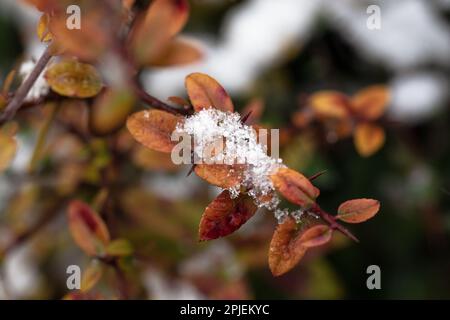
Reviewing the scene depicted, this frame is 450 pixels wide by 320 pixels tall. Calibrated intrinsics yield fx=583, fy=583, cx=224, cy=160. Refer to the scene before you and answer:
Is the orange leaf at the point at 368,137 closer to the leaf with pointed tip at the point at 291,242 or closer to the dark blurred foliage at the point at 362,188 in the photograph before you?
the dark blurred foliage at the point at 362,188

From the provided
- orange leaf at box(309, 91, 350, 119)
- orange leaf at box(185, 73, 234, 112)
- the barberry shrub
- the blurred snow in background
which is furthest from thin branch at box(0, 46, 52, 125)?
the blurred snow in background

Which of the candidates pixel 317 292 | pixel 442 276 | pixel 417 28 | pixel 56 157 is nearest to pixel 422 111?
pixel 417 28

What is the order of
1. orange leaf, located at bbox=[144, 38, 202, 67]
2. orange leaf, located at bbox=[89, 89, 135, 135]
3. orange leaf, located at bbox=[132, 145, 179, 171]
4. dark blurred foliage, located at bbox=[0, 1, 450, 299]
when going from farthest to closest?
dark blurred foliage, located at bbox=[0, 1, 450, 299] → orange leaf, located at bbox=[132, 145, 179, 171] → orange leaf, located at bbox=[144, 38, 202, 67] → orange leaf, located at bbox=[89, 89, 135, 135]

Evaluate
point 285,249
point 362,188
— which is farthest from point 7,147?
point 362,188

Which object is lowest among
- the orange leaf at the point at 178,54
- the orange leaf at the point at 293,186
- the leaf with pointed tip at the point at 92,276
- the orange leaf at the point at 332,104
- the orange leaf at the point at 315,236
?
the leaf with pointed tip at the point at 92,276

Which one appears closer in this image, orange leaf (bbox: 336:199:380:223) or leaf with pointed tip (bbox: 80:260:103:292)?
orange leaf (bbox: 336:199:380:223)

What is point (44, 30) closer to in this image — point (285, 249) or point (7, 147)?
point (7, 147)

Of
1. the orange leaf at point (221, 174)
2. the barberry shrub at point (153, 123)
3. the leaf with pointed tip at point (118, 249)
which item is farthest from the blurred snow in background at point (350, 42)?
the orange leaf at point (221, 174)

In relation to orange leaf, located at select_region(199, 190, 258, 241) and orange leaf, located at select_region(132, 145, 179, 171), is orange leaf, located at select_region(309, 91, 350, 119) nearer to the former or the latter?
orange leaf, located at select_region(132, 145, 179, 171)
